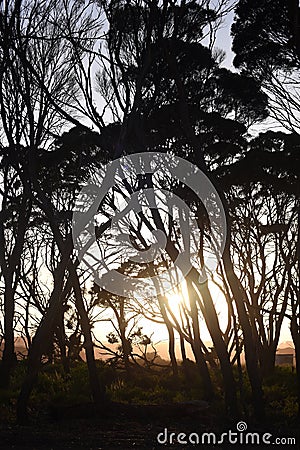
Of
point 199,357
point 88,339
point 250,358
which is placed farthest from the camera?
point 199,357

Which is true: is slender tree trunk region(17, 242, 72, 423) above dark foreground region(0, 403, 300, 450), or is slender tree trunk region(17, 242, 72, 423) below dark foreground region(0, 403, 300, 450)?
above

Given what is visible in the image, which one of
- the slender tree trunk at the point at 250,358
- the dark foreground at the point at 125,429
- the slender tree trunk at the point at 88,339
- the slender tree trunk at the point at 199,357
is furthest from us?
the slender tree trunk at the point at 199,357

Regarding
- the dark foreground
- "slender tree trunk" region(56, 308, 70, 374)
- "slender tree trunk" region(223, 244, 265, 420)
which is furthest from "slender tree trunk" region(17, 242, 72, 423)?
"slender tree trunk" region(56, 308, 70, 374)

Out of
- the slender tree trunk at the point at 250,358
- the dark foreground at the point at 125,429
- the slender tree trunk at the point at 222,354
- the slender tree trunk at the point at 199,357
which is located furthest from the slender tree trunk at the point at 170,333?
the slender tree trunk at the point at 250,358

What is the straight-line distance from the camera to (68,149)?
15289 mm

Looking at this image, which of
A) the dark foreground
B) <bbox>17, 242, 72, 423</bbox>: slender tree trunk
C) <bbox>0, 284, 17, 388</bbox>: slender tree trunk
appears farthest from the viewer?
<bbox>0, 284, 17, 388</bbox>: slender tree trunk

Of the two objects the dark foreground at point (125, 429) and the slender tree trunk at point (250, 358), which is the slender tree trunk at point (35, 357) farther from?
the slender tree trunk at point (250, 358)

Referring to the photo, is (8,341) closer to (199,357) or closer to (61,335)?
(199,357)

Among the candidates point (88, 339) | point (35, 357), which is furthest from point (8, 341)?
point (35, 357)

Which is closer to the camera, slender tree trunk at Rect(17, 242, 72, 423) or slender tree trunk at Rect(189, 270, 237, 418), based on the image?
slender tree trunk at Rect(17, 242, 72, 423)

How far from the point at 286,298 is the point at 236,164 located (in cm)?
534

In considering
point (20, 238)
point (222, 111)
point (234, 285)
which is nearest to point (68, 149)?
point (20, 238)

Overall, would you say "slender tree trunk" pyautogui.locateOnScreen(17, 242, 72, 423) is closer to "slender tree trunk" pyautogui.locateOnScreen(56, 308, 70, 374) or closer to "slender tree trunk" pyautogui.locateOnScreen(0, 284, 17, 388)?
"slender tree trunk" pyautogui.locateOnScreen(0, 284, 17, 388)

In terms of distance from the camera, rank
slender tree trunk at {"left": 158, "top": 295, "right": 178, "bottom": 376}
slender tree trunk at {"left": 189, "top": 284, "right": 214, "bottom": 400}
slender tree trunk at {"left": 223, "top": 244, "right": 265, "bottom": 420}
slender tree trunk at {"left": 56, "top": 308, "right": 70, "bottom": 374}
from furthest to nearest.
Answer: slender tree trunk at {"left": 56, "top": 308, "right": 70, "bottom": 374}, slender tree trunk at {"left": 158, "top": 295, "right": 178, "bottom": 376}, slender tree trunk at {"left": 189, "top": 284, "right": 214, "bottom": 400}, slender tree trunk at {"left": 223, "top": 244, "right": 265, "bottom": 420}
